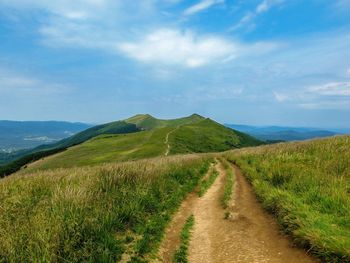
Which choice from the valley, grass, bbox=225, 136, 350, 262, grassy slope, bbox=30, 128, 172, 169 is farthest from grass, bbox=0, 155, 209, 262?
grassy slope, bbox=30, 128, 172, 169

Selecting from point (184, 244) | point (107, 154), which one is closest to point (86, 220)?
point (184, 244)

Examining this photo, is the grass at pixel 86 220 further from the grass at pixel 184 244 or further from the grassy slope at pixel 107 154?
the grassy slope at pixel 107 154

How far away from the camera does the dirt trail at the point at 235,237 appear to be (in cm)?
903

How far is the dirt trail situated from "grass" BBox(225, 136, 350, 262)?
0.43 m

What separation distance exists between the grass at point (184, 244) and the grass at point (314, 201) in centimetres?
306

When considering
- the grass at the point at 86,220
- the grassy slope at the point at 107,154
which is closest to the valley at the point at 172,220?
the grass at the point at 86,220

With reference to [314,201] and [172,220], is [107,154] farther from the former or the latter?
[314,201]

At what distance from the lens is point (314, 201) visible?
38.7 ft

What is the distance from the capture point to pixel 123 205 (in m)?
11.7

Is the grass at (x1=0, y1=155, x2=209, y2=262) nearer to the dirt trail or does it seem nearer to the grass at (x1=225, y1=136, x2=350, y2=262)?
the dirt trail

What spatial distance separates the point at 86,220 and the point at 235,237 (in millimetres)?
4687

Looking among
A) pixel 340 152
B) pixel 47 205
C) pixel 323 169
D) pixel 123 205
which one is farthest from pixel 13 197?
pixel 340 152

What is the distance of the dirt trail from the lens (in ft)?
29.6

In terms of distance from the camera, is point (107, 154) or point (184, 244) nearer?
point (184, 244)
